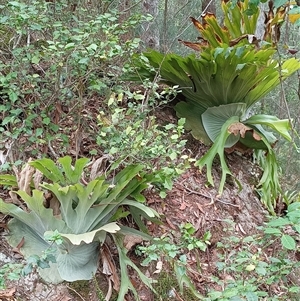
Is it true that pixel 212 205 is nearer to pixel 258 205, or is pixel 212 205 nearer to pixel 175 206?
pixel 175 206

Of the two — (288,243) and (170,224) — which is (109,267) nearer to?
(170,224)

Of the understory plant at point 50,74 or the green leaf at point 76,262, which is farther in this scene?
the understory plant at point 50,74

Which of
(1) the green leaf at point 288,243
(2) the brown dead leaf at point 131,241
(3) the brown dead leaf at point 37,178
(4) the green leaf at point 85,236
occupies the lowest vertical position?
(2) the brown dead leaf at point 131,241

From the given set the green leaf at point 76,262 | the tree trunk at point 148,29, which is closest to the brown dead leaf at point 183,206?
the green leaf at point 76,262

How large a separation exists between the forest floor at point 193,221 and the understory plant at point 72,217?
0.26ft

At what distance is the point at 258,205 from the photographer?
3543mm

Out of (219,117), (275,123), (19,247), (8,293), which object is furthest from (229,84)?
(8,293)

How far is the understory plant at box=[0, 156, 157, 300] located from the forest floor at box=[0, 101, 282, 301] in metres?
0.08

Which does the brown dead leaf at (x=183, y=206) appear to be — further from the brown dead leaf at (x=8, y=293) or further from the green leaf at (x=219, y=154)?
the brown dead leaf at (x=8, y=293)

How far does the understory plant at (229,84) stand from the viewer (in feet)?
10.2

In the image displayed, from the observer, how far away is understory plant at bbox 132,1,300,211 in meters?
3.12

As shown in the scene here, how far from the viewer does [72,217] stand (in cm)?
222

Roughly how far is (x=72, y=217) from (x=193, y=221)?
105 cm

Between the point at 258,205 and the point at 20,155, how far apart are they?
217 centimetres
